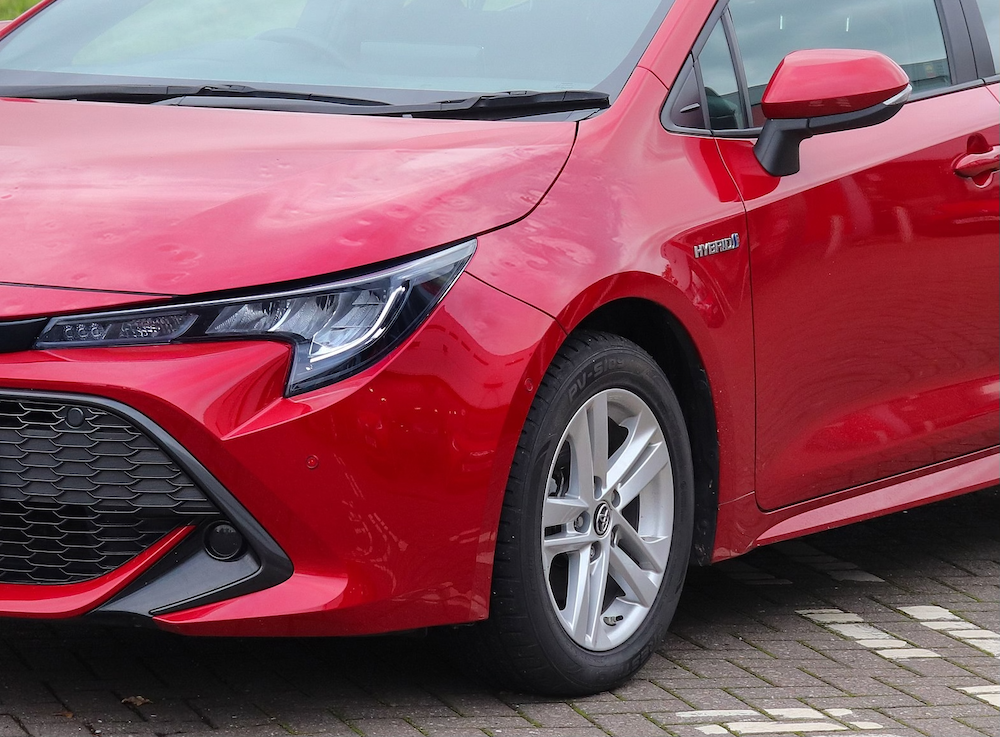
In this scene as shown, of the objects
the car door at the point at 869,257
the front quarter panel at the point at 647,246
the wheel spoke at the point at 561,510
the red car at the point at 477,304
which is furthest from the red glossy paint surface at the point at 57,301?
the car door at the point at 869,257

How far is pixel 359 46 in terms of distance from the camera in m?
4.05

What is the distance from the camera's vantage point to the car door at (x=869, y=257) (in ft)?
12.6

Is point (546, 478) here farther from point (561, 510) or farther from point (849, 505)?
point (849, 505)

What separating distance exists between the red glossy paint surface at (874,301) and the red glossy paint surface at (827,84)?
16cm

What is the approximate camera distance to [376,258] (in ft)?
9.82

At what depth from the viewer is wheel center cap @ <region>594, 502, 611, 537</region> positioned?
3480 millimetres

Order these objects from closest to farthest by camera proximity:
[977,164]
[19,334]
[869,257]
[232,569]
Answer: [19,334], [232,569], [869,257], [977,164]

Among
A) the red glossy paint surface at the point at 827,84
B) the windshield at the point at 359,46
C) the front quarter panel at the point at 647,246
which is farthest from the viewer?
the windshield at the point at 359,46

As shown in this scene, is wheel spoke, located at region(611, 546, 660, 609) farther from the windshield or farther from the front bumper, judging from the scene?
the windshield

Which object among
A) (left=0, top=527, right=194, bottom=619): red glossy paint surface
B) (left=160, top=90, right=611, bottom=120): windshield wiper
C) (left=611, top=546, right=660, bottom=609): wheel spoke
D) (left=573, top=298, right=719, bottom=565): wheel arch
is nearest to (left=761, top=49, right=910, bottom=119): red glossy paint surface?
(left=160, top=90, right=611, bottom=120): windshield wiper

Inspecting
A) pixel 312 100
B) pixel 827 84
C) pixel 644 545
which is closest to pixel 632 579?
pixel 644 545

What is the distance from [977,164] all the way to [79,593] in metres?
2.68

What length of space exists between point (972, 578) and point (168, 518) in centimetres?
282

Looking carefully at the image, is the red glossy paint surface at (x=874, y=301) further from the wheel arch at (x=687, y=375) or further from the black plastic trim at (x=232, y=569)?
the black plastic trim at (x=232, y=569)
